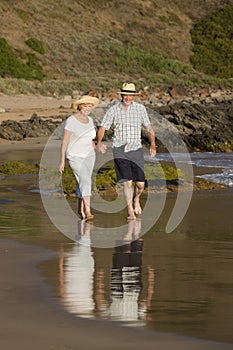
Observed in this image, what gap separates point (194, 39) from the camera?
72125 millimetres

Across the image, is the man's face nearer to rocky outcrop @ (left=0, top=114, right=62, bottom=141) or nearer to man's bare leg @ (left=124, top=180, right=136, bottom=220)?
man's bare leg @ (left=124, top=180, right=136, bottom=220)

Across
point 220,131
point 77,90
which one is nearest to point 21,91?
point 77,90

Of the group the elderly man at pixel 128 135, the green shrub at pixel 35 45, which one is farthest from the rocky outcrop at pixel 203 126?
the green shrub at pixel 35 45

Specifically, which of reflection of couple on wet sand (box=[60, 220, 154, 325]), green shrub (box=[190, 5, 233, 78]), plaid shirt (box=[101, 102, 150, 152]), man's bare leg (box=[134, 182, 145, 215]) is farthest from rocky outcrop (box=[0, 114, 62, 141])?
green shrub (box=[190, 5, 233, 78])

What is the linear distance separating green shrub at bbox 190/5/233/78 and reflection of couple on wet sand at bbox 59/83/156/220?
56.4 meters

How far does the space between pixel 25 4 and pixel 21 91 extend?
23.1 m

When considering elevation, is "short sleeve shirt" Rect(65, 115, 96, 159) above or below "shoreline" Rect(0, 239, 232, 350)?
above

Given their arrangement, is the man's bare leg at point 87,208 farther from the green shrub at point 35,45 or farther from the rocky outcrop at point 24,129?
the green shrub at point 35,45

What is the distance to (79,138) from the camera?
10.7m

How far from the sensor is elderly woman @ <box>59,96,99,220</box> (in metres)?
10.7

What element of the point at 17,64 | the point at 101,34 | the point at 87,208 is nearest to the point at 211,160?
the point at 87,208

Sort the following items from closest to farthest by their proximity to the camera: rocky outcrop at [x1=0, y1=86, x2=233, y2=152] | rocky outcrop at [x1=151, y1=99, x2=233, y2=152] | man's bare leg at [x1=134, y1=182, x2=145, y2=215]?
1. man's bare leg at [x1=134, y1=182, x2=145, y2=215]
2. rocky outcrop at [x1=151, y1=99, x2=233, y2=152]
3. rocky outcrop at [x1=0, y1=86, x2=233, y2=152]

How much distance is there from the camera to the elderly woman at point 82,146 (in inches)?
420

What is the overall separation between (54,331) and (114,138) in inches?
222
